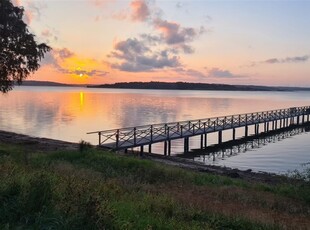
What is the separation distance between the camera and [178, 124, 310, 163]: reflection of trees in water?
123 feet

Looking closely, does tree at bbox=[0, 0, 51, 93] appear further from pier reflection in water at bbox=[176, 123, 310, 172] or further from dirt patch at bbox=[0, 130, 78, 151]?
pier reflection in water at bbox=[176, 123, 310, 172]

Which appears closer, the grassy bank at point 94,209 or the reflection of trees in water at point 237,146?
the grassy bank at point 94,209

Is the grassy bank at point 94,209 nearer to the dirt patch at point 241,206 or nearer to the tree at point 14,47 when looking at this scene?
the dirt patch at point 241,206

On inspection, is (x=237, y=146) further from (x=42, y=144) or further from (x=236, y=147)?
(x=42, y=144)

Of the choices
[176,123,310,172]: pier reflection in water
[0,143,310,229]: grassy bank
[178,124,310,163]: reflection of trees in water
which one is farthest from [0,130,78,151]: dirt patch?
[0,143,310,229]: grassy bank

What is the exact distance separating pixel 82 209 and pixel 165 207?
2867 mm

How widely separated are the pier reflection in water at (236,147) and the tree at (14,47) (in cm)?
1724

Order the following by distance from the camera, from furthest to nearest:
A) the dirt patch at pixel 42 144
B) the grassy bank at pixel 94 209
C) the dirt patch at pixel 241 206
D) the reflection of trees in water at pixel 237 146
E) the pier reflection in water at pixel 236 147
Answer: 1. the reflection of trees in water at pixel 237 146
2. the pier reflection in water at pixel 236 147
3. the dirt patch at pixel 42 144
4. the dirt patch at pixel 241 206
5. the grassy bank at pixel 94 209

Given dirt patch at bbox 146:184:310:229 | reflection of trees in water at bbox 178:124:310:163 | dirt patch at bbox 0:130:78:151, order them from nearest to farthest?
dirt patch at bbox 146:184:310:229
dirt patch at bbox 0:130:78:151
reflection of trees in water at bbox 178:124:310:163

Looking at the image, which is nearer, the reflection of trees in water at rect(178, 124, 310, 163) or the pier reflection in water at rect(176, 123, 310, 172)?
the pier reflection in water at rect(176, 123, 310, 172)

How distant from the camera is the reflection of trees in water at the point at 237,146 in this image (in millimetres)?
37588

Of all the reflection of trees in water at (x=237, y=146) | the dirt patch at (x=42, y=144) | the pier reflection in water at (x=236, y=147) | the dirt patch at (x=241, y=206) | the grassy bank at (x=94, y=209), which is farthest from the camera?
the reflection of trees in water at (x=237, y=146)

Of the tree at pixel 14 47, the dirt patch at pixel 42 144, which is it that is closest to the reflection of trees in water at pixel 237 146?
the dirt patch at pixel 42 144

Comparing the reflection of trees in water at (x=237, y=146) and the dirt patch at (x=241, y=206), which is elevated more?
the dirt patch at (x=241, y=206)
